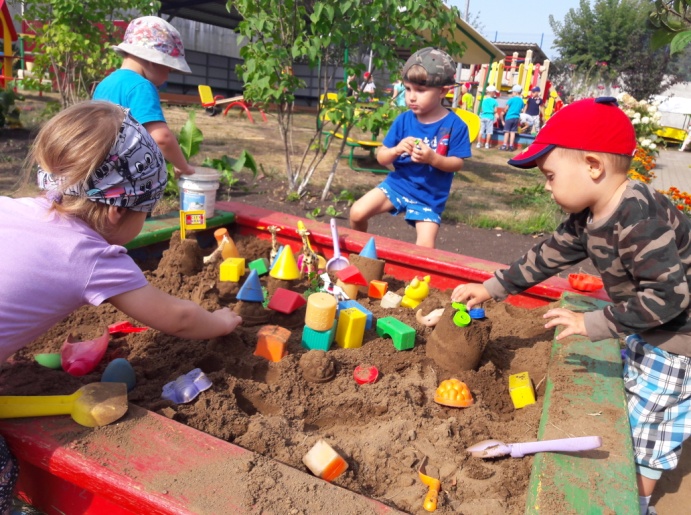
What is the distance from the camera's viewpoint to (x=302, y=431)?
4.90ft

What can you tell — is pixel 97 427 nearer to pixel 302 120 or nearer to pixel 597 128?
pixel 597 128

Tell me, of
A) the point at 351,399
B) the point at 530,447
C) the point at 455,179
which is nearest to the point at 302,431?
the point at 351,399

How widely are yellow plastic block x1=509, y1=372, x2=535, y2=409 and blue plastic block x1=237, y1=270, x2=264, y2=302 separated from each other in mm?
961

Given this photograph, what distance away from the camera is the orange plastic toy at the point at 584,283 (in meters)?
2.39

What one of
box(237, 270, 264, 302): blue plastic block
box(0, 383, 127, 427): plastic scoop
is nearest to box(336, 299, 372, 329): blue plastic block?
box(237, 270, 264, 302): blue plastic block

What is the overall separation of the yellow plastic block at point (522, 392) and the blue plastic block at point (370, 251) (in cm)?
102

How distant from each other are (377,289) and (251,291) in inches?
24.3

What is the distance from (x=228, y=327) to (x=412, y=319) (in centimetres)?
Answer: 86

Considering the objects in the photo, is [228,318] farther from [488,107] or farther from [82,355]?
[488,107]

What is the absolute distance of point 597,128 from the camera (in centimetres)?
151

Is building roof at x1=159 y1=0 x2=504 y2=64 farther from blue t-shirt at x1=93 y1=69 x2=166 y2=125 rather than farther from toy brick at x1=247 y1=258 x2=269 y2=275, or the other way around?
toy brick at x1=247 y1=258 x2=269 y2=275

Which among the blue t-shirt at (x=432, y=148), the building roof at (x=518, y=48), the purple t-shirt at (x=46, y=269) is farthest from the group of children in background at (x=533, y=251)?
the building roof at (x=518, y=48)

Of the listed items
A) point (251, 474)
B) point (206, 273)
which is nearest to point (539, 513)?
point (251, 474)

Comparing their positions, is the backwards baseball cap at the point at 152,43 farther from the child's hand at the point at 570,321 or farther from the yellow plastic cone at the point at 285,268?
the child's hand at the point at 570,321
